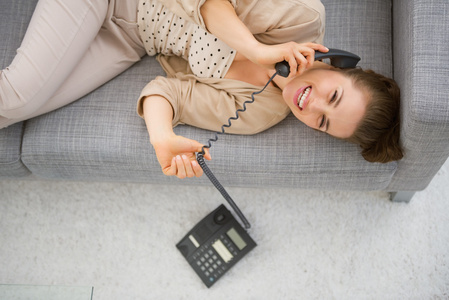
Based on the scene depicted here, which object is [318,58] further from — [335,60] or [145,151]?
[145,151]

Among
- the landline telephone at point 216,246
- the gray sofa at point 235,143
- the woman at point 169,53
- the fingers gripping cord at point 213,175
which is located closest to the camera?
the fingers gripping cord at point 213,175

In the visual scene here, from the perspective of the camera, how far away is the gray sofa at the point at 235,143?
1305 millimetres

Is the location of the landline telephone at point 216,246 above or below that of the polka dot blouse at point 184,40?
below

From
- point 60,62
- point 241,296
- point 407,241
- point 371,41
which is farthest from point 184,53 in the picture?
point 407,241

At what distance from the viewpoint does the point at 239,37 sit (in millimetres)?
1181

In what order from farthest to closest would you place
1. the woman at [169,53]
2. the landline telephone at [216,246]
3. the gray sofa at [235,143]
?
1. the landline telephone at [216,246]
2. the gray sofa at [235,143]
3. the woman at [169,53]

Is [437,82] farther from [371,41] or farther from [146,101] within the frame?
[146,101]

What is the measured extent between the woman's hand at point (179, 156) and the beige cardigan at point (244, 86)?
0.57ft

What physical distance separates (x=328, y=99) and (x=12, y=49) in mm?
1049

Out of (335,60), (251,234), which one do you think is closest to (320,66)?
(335,60)

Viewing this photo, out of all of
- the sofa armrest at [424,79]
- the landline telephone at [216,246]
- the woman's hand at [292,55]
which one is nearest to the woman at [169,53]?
the woman's hand at [292,55]

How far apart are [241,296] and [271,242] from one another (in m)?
0.23

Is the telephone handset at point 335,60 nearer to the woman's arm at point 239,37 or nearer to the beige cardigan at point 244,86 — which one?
the woman's arm at point 239,37

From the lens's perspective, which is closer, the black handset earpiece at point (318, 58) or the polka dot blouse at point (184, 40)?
the black handset earpiece at point (318, 58)
